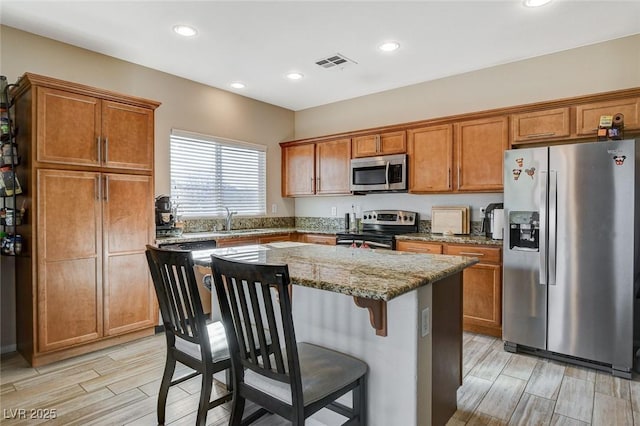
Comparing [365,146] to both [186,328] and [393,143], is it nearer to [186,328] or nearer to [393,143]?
[393,143]

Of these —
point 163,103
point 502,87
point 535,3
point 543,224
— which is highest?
point 535,3

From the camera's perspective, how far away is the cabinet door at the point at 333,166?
488cm

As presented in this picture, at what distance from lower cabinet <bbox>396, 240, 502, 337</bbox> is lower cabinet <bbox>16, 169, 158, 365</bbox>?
3028mm

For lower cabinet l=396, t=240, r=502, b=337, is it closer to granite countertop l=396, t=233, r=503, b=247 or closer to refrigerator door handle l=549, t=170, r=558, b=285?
granite countertop l=396, t=233, r=503, b=247

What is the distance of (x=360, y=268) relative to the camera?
1.82 m

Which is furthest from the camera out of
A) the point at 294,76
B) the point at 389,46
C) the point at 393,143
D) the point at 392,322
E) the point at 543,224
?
the point at 393,143

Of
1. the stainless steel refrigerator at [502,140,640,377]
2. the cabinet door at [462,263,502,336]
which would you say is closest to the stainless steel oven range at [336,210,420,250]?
the cabinet door at [462,263,502,336]

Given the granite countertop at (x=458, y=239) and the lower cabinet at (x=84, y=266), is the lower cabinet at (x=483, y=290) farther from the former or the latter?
the lower cabinet at (x=84, y=266)

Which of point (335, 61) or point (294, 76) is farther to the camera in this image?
point (294, 76)

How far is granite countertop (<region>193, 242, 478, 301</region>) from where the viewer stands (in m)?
1.41

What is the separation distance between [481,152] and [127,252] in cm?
360

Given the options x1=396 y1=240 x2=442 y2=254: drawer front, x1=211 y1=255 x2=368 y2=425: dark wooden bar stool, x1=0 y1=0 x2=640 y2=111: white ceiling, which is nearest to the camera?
x1=211 y1=255 x2=368 y2=425: dark wooden bar stool

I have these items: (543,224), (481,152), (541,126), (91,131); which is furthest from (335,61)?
(543,224)

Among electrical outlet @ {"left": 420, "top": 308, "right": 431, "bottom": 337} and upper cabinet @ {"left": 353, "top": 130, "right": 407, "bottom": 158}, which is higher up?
upper cabinet @ {"left": 353, "top": 130, "right": 407, "bottom": 158}
